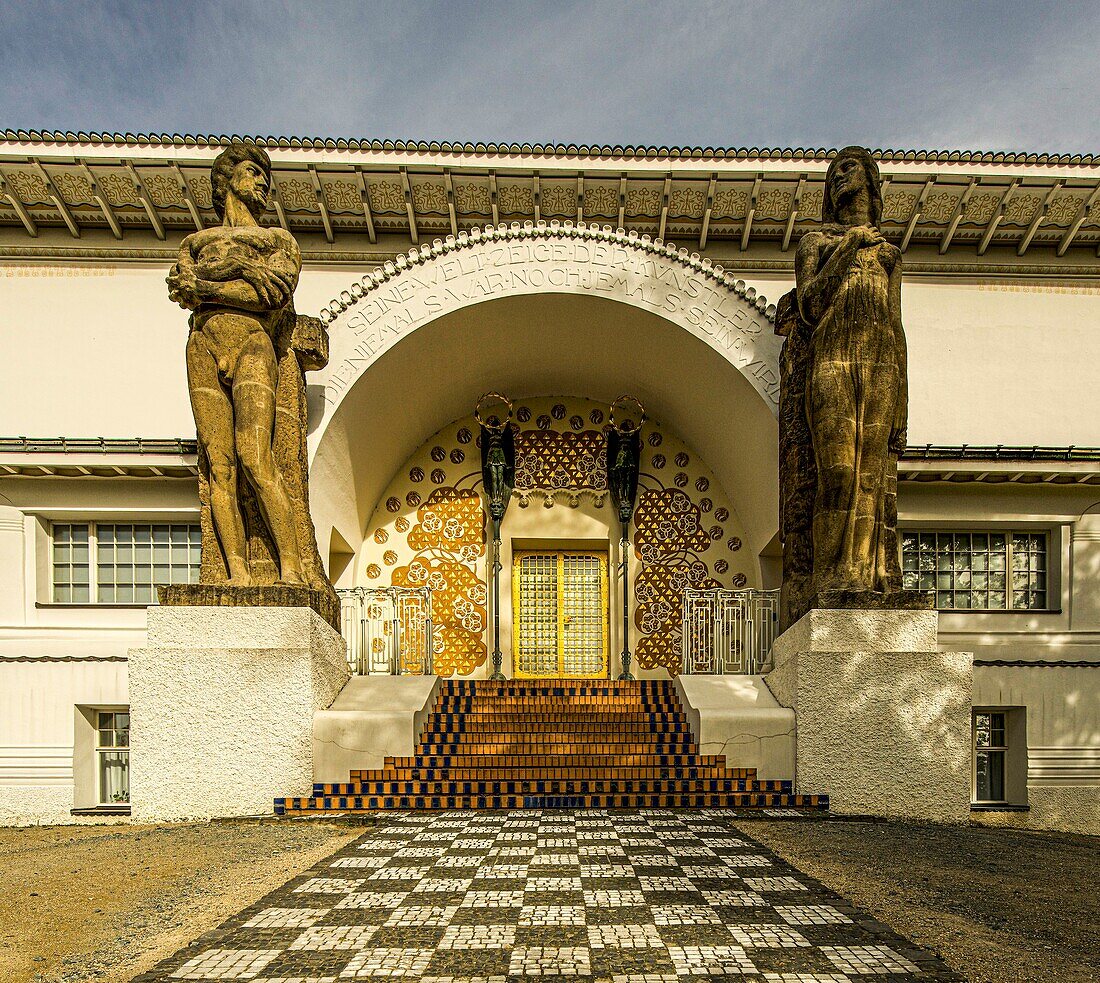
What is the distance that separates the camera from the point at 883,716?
7141 mm

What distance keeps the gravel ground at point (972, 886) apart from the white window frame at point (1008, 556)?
376 centimetres

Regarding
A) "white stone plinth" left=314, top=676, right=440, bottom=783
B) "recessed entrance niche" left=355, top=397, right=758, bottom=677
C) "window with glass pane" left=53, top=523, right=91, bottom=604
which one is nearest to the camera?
"white stone plinth" left=314, top=676, right=440, bottom=783

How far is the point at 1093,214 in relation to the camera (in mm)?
10828

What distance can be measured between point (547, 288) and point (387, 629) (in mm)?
4363

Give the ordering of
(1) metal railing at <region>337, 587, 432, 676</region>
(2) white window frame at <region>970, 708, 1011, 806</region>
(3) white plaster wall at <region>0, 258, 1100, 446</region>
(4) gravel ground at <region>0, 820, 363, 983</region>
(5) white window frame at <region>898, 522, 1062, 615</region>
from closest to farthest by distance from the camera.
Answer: (4) gravel ground at <region>0, 820, 363, 983</region> → (1) metal railing at <region>337, 587, 432, 676</region> → (2) white window frame at <region>970, 708, 1011, 806</region> → (5) white window frame at <region>898, 522, 1062, 615</region> → (3) white plaster wall at <region>0, 258, 1100, 446</region>

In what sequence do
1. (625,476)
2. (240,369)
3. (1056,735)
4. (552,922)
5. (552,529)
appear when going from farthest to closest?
1. (552,529)
2. (625,476)
3. (1056,735)
4. (240,369)
5. (552,922)

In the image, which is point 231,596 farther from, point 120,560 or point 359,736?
point 120,560

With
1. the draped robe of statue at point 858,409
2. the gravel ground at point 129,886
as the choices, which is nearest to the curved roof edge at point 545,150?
the draped robe of statue at point 858,409

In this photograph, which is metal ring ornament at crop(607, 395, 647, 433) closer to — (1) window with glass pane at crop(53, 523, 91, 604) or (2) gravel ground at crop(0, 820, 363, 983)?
(1) window with glass pane at crop(53, 523, 91, 604)

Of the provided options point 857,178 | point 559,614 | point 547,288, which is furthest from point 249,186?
point 559,614

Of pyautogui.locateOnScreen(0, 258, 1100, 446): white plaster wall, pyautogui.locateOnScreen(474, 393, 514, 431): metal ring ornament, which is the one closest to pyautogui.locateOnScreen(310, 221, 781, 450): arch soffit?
pyautogui.locateOnScreen(0, 258, 1100, 446): white plaster wall

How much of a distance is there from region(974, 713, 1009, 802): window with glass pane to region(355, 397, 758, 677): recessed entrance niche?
3010mm

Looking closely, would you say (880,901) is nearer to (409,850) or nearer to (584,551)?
(409,850)

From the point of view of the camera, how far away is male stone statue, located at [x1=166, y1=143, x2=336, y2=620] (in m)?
7.37
